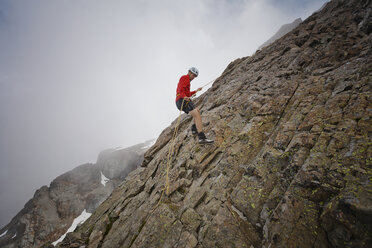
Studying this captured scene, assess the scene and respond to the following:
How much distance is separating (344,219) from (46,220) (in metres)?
77.7

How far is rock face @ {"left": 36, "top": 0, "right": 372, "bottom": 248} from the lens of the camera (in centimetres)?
454

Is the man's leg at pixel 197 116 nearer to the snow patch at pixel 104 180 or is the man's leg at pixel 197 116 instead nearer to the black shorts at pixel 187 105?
the black shorts at pixel 187 105

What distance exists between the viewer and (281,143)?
7.20m

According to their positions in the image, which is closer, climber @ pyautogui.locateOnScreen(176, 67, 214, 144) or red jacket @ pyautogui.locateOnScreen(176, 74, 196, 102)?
climber @ pyautogui.locateOnScreen(176, 67, 214, 144)

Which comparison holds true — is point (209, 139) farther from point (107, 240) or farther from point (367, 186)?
point (107, 240)

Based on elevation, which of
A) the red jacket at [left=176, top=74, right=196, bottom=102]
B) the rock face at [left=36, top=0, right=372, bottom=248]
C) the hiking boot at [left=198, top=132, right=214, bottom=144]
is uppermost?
the red jacket at [left=176, top=74, right=196, bottom=102]

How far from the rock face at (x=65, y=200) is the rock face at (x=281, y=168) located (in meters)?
61.9

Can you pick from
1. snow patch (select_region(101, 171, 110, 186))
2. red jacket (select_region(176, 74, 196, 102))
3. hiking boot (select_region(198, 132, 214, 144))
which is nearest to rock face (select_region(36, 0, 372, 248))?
hiking boot (select_region(198, 132, 214, 144))

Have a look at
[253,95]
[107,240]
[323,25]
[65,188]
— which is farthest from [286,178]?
[65,188]

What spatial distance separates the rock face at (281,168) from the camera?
454 cm

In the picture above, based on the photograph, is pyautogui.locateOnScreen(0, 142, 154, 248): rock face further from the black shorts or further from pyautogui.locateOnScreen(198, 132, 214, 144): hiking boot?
pyautogui.locateOnScreen(198, 132, 214, 144): hiking boot

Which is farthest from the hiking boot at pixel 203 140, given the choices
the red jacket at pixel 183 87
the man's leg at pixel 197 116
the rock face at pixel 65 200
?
the rock face at pixel 65 200

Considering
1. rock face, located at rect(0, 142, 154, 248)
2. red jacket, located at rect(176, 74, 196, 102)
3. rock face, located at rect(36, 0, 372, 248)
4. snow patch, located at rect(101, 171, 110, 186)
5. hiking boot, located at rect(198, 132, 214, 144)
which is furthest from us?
snow patch, located at rect(101, 171, 110, 186)

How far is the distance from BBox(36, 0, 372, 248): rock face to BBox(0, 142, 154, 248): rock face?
61.9 m
